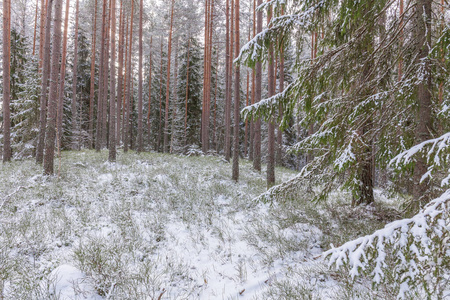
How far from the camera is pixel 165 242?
4.11 metres

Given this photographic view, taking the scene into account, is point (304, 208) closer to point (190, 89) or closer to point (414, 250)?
point (414, 250)

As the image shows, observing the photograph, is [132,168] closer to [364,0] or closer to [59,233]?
Result: [59,233]

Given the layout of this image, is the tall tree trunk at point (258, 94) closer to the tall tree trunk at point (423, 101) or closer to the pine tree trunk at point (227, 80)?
the pine tree trunk at point (227, 80)

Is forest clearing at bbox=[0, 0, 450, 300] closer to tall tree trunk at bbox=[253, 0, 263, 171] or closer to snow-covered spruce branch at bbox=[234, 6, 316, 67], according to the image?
snow-covered spruce branch at bbox=[234, 6, 316, 67]

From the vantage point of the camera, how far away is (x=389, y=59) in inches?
154

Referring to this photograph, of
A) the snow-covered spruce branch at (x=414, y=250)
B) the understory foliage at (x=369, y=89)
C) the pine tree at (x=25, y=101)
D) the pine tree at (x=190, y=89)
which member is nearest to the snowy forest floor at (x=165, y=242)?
the snow-covered spruce branch at (x=414, y=250)

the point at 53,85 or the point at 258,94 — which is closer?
the point at 53,85

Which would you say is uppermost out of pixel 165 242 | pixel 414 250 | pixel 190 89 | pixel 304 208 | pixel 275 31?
pixel 190 89

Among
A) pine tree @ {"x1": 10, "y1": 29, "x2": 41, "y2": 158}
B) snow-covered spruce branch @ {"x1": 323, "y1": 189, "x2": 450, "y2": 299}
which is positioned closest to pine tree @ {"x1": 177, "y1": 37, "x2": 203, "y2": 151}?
pine tree @ {"x1": 10, "y1": 29, "x2": 41, "y2": 158}

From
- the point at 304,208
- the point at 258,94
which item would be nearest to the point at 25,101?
the point at 258,94

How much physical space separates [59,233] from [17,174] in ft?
18.4

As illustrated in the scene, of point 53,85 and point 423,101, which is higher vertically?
point 53,85

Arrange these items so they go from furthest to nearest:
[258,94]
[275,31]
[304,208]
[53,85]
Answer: [258,94]
[53,85]
[304,208]
[275,31]

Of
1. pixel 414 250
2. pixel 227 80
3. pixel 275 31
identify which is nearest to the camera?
pixel 414 250
